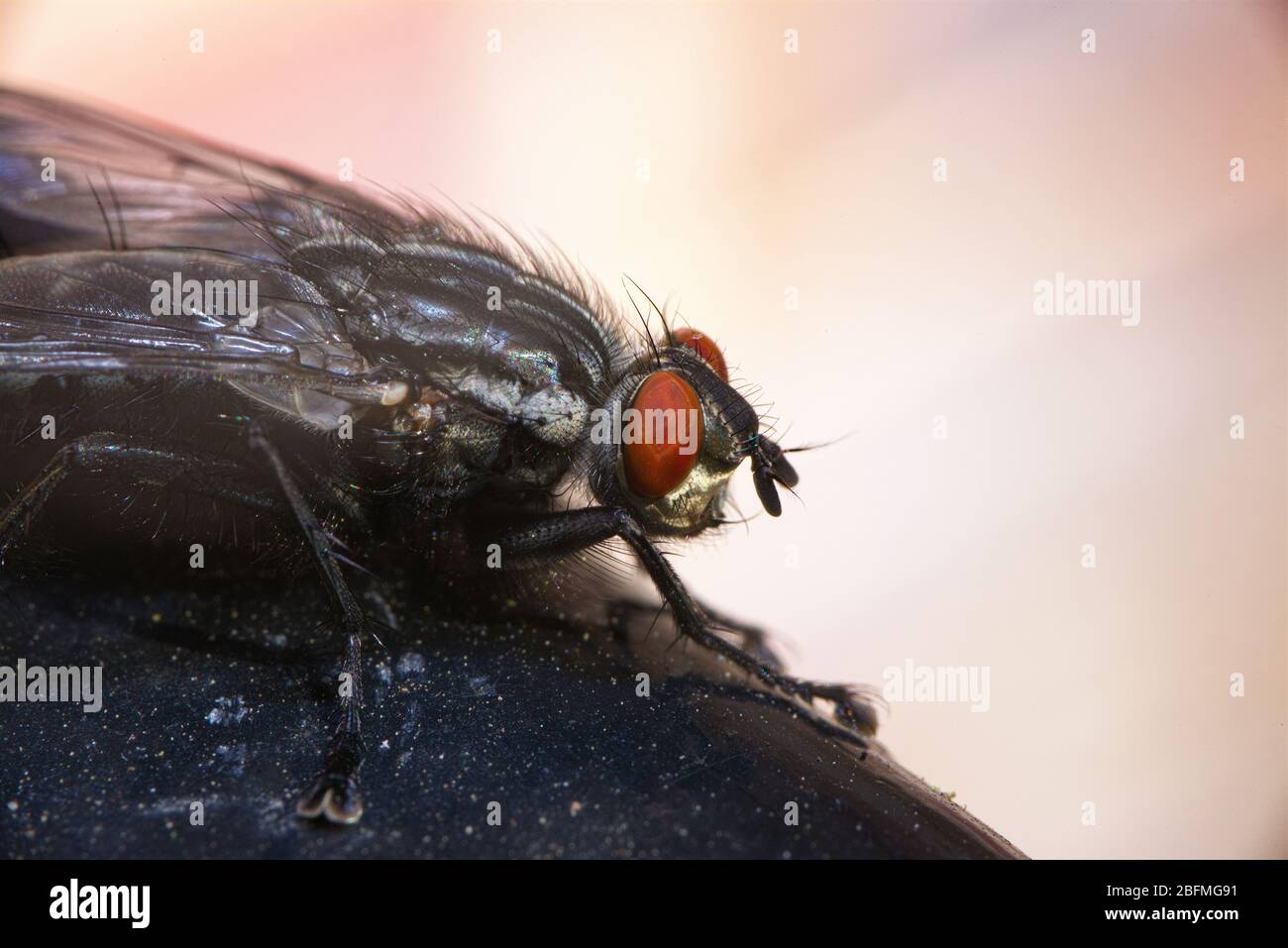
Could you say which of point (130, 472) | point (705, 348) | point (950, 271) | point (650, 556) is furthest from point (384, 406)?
point (950, 271)

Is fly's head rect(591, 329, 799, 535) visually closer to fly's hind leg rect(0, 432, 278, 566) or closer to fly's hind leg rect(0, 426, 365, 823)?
fly's hind leg rect(0, 426, 365, 823)

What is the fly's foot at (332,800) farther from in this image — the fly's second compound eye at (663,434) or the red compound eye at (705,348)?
the red compound eye at (705,348)

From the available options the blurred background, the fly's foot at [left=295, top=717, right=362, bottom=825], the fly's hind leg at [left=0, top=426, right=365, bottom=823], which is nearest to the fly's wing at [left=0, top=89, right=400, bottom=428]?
the fly's hind leg at [left=0, top=426, right=365, bottom=823]

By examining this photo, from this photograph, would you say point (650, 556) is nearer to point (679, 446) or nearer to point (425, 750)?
point (679, 446)

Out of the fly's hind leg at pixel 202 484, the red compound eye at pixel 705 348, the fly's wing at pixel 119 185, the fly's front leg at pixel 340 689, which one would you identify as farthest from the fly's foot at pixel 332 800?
the fly's wing at pixel 119 185

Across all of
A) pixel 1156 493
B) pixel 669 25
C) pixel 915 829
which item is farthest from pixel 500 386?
pixel 669 25
